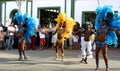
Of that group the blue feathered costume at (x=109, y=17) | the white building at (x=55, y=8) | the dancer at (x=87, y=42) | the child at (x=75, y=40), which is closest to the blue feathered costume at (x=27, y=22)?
the dancer at (x=87, y=42)

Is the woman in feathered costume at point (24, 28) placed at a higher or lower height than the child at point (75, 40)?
higher

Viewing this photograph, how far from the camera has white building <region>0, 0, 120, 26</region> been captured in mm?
24672

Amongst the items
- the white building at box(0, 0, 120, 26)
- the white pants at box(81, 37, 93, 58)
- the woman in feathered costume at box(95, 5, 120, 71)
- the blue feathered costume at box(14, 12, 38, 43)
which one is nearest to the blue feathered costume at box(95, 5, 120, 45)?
the woman in feathered costume at box(95, 5, 120, 71)

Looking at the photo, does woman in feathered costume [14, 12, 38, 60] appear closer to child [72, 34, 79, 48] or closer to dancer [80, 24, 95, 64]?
dancer [80, 24, 95, 64]

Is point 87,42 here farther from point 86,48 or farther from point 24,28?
point 24,28

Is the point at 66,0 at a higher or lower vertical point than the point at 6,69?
A: higher

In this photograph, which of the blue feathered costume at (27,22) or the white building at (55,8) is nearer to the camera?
the blue feathered costume at (27,22)

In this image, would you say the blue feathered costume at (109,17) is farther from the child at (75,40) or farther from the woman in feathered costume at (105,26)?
the child at (75,40)

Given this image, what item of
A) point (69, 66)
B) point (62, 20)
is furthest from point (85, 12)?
point (69, 66)

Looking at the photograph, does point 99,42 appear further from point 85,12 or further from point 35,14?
point 35,14

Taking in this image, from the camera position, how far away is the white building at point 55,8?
24672 millimetres

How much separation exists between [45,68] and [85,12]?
13355 mm

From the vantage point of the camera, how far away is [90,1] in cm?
2484

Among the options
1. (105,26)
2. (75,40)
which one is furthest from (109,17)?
(75,40)
